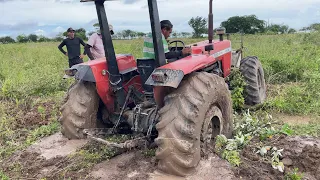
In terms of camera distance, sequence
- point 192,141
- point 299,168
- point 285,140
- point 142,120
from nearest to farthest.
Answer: point 192,141 < point 299,168 < point 142,120 < point 285,140

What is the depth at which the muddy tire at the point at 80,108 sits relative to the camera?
471 cm

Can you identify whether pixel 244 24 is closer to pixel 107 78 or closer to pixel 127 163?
pixel 107 78

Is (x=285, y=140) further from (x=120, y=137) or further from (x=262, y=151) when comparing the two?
(x=120, y=137)

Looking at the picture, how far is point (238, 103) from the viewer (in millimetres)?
6504

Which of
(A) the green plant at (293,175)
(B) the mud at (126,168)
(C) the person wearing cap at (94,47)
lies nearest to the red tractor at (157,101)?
(B) the mud at (126,168)

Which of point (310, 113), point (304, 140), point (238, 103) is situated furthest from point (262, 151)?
point (310, 113)

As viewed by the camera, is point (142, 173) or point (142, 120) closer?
point (142, 173)

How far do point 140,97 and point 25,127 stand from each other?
263cm

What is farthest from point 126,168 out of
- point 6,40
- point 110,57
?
point 6,40

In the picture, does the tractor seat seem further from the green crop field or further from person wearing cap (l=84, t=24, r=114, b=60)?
person wearing cap (l=84, t=24, r=114, b=60)

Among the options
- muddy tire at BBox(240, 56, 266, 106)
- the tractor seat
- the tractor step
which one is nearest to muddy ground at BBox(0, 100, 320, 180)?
the tractor step

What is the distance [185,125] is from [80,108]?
1.62m

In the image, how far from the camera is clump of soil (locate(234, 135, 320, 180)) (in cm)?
400

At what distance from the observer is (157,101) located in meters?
4.08
